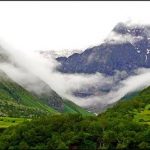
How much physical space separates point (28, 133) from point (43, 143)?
6986 millimetres

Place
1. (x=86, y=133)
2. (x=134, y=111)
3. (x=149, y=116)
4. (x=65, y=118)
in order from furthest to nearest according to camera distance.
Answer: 1. (x=134, y=111)
2. (x=149, y=116)
3. (x=65, y=118)
4. (x=86, y=133)

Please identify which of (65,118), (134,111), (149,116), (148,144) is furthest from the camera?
(134,111)

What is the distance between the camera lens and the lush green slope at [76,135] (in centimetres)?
14002

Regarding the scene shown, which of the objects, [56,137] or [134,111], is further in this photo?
[134,111]

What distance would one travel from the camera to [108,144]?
462ft

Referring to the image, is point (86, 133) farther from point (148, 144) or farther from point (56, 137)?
point (148, 144)

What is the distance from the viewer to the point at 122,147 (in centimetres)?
13800

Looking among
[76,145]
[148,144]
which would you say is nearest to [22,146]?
[76,145]

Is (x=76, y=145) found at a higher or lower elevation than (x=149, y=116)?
lower

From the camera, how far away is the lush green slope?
459 ft

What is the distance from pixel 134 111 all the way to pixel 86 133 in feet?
182

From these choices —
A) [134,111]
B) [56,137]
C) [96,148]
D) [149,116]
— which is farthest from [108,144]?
[134,111]

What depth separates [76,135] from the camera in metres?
144

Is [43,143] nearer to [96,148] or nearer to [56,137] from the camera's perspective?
[56,137]
